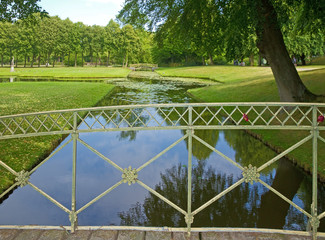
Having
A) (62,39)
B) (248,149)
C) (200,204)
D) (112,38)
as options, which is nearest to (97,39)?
(112,38)

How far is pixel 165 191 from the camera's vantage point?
10.2 m

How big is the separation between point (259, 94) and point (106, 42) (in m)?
78.7

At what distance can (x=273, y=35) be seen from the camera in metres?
17.8

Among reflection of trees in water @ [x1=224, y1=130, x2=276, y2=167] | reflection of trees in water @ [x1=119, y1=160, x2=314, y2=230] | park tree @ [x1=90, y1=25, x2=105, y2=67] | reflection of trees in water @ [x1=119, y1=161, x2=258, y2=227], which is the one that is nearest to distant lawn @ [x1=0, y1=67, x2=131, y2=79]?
park tree @ [x1=90, y1=25, x2=105, y2=67]

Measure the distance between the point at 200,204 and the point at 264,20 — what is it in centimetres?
1138

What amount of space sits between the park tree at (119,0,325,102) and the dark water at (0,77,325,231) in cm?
463

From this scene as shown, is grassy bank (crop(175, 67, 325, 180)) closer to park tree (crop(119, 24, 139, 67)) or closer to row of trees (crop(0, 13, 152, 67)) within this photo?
row of trees (crop(0, 13, 152, 67))

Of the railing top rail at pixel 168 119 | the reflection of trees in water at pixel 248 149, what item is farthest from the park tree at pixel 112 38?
the reflection of trees in water at pixel 248 149

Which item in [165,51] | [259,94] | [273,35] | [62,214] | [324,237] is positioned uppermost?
[165,51]

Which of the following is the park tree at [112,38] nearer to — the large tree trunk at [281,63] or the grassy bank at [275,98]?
the grassy bank at [275,98]

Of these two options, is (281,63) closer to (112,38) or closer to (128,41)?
(128,41)

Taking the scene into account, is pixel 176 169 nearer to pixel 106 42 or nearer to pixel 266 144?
pixel 266 144

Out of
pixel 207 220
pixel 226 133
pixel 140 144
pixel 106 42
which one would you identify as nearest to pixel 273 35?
pixel 226 133

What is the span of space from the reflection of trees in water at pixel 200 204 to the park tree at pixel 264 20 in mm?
8899
